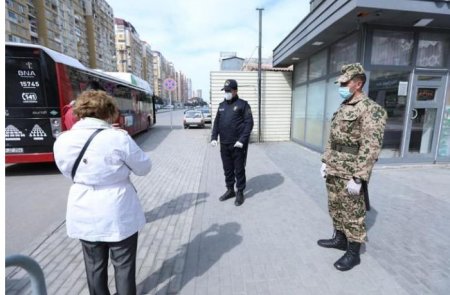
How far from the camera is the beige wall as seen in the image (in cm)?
1050

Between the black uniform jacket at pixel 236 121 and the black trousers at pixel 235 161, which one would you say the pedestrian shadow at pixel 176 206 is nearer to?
the black trousers at pixel 235 161

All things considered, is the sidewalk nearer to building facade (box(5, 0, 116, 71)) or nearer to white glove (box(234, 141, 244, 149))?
white glove (box(234, 141, 244, 149))

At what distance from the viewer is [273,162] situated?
7.29m

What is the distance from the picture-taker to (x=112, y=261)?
186 centimetres

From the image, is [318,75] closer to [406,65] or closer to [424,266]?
[406,65]

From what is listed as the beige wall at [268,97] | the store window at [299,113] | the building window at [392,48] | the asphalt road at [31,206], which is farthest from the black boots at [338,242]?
the beige wall at [268,97]

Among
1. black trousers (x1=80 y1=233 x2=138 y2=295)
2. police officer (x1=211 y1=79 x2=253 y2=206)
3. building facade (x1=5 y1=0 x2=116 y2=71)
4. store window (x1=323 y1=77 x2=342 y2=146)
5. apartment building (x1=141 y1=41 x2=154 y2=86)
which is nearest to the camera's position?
black trousers (x1=80 y1=233 x2=138 y2=295)

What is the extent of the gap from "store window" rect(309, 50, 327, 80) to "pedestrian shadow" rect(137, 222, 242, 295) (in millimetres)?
6479

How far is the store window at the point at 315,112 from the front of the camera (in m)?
8.10

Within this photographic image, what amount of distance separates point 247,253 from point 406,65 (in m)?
6.13

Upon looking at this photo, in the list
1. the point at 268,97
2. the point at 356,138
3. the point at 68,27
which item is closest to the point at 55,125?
the point at 356,138

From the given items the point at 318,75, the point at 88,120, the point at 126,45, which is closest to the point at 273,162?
the point at 318,75

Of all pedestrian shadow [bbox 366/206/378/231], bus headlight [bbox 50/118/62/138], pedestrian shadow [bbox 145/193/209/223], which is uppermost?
bus headlight [bbox 50/118/62/138]

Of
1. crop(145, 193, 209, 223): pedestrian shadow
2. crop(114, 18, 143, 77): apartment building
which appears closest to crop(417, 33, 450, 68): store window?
crop(145, 193, 209, 223): pedestrian shadow
